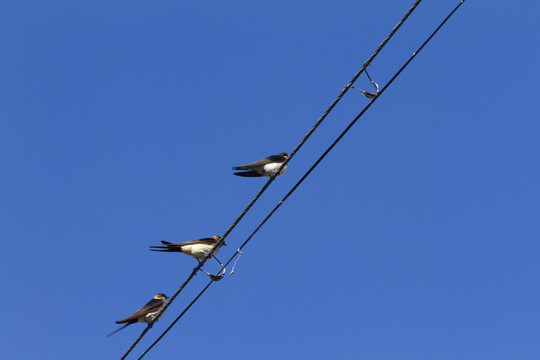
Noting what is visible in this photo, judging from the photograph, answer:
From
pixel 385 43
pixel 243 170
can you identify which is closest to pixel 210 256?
pixel 243 170

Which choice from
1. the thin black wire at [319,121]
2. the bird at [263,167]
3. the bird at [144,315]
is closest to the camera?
the thin black wire at [319,121]

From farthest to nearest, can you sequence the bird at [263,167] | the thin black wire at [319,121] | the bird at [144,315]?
the bird at [263,167]
the bird at [144,315]
the thin black wire at [319,121]

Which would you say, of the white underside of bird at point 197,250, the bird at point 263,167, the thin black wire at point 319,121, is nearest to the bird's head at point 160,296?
the white underside of bird at point 197,250

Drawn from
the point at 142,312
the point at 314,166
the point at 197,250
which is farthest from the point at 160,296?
the point at 314,166

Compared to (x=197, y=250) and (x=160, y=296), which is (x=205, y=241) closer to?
(x=197, y=250)

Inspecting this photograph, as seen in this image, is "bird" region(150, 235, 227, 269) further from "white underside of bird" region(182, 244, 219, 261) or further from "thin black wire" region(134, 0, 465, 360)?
"thin black wire" region(134, 0, 465, 360)

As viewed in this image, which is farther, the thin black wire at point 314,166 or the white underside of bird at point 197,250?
the white underside of bird at point 197,250

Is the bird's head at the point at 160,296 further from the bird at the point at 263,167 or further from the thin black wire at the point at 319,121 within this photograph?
the thin black wire at the point at 319,121

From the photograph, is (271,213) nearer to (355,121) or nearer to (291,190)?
(291,190)

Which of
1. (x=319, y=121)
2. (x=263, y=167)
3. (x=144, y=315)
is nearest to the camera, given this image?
(x=319, y=121)

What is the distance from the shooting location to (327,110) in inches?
228

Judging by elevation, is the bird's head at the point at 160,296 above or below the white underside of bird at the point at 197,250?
below

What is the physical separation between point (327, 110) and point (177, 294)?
2.33m

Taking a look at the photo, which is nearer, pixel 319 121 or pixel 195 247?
pixel 319 121
